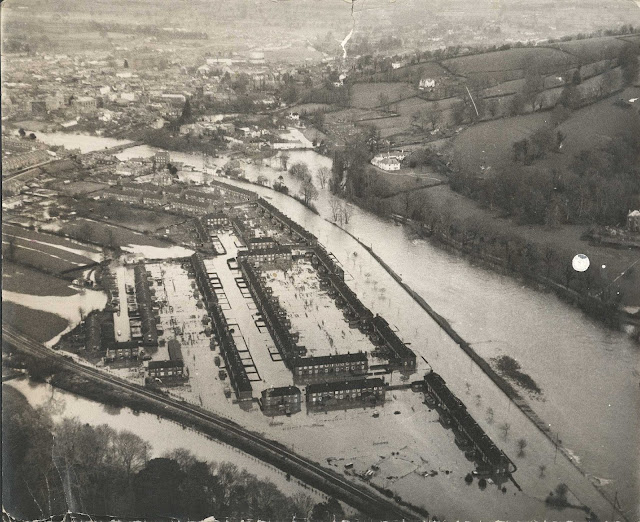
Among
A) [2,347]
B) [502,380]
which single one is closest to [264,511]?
[502,380]

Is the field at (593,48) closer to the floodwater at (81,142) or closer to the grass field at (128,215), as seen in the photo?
the grass field at (128,215)

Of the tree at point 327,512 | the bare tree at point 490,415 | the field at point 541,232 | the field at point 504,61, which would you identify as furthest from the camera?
the field at point 504,61

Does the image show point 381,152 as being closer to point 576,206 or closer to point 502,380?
point 576,206

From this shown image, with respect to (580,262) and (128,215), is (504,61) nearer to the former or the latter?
(580,262)

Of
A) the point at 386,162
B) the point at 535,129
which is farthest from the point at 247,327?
the point at 535,129

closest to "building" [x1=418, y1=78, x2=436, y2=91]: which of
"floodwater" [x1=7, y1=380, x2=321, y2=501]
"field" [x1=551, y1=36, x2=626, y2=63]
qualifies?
"field" [x1=551, y1=36, x2=626, y2=63]

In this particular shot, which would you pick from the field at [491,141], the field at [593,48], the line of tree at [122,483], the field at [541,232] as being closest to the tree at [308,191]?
the field at [541,232]
